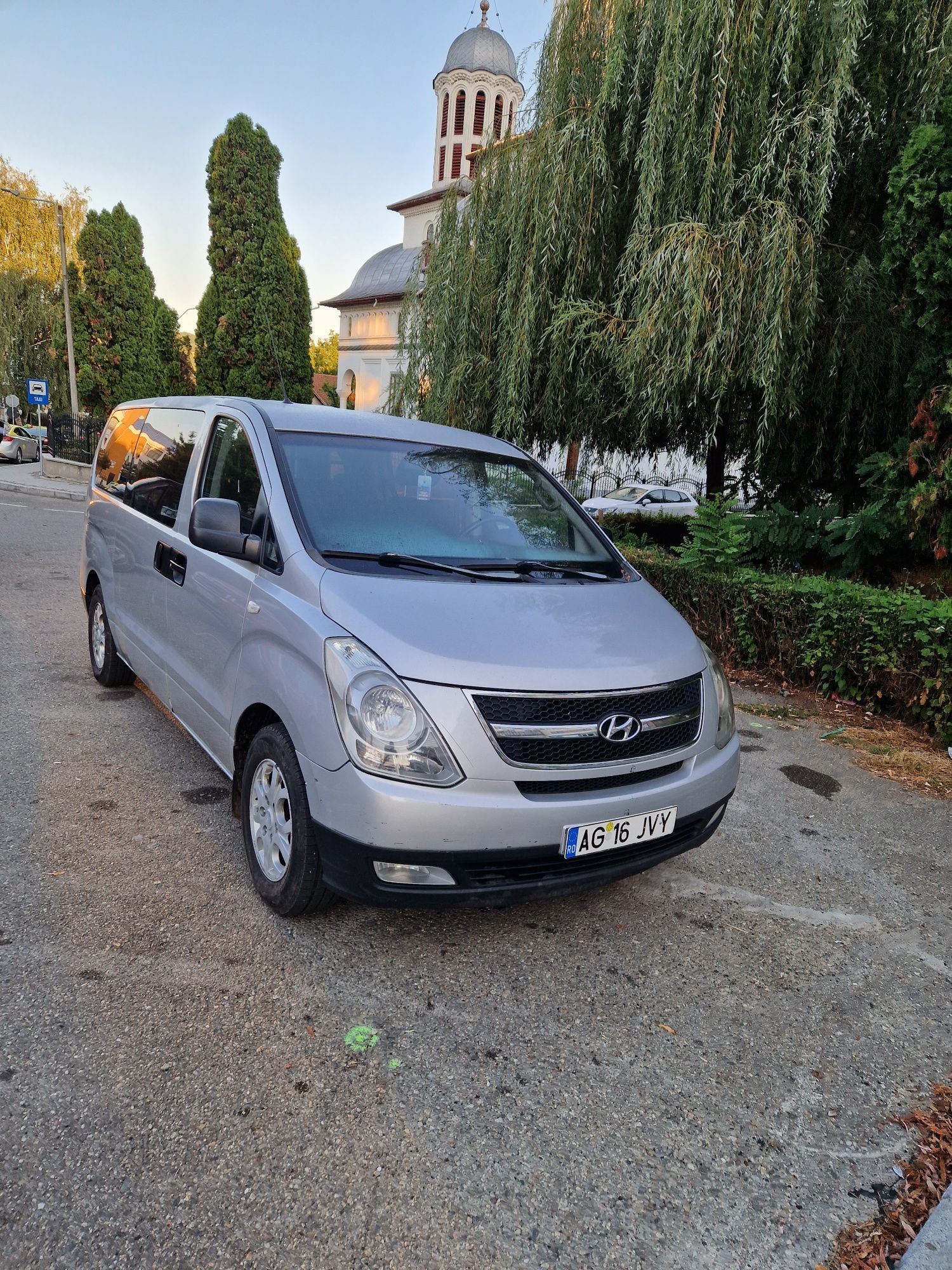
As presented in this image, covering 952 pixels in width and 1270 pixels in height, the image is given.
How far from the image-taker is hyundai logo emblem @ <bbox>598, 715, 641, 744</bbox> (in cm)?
266

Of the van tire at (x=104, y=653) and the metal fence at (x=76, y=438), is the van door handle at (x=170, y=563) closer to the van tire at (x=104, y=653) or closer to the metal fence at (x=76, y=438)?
the van tire at (x=104, y=653)

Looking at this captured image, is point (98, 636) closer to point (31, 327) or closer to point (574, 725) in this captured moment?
point (574, 725)

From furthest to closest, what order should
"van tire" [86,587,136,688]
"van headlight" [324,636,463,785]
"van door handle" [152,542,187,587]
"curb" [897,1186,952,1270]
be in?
"van tire" [86,587,136,688] < "van door handle" [152,542,187,587] < "van headlight" [324,636,463,785] < "curb" [897,1186,952,1270]

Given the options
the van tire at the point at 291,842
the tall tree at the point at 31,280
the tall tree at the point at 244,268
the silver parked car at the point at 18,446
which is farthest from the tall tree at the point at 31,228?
the van tire at the point at 291,842

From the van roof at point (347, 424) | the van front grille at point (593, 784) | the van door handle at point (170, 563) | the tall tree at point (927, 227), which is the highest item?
the tall tree at point (927, 227)

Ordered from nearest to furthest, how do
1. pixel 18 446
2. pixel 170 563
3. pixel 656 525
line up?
pixel 170 563 < pixel 656 525 < pixel 18 446

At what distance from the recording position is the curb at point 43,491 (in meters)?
20.2

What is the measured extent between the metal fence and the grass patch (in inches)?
973

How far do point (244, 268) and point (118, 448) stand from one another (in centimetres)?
2629

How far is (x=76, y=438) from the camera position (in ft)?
86.3

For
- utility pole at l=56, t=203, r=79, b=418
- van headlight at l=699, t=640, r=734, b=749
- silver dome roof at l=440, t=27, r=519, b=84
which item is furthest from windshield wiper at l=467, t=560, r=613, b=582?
silver dome roof at l=440, t=27, r=519, b=84

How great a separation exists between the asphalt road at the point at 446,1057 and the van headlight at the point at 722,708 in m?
0.76

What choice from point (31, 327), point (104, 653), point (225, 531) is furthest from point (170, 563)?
point (31, 327)

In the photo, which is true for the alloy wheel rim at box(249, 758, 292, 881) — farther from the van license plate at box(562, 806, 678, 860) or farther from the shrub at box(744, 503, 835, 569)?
the shrub at box(744, 503, 835, 569)
